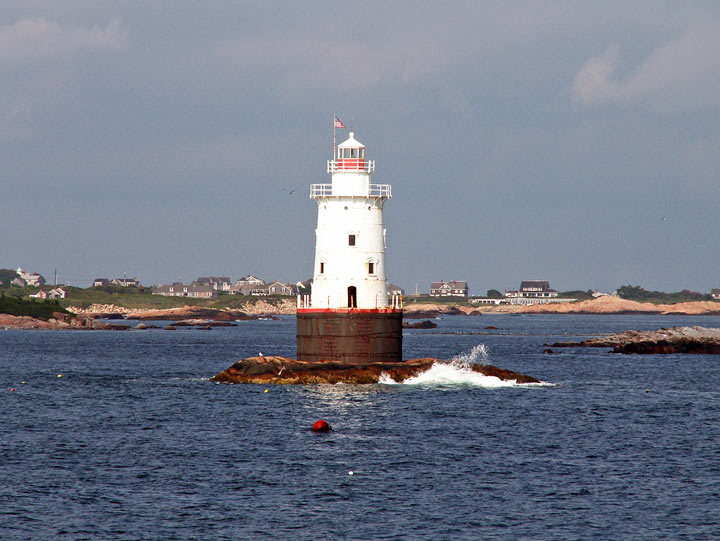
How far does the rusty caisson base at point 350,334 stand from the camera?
A: 55938 mm

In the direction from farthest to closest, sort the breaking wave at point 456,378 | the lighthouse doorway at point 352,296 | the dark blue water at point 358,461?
1. the breaking wave at point 456,378
2. the lighthouse doorway at point 352,296
3. the dark blue water at point 358,461

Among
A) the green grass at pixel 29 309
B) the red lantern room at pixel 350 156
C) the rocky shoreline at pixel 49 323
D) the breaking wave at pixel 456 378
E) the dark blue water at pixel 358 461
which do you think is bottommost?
the dark blue water at pixel 358 461

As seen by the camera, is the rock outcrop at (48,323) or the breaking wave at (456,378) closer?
the breaking wave at (456,378)

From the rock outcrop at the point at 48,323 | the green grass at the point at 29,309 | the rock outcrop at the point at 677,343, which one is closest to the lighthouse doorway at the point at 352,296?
the rock outcrop at the point at 677,343

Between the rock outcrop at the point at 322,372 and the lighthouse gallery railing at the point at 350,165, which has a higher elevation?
the lighthouse gallery railing at the point at 350,165

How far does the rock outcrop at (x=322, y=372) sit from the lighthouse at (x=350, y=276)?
115 centimetres

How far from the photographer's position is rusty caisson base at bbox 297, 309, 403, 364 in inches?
2202

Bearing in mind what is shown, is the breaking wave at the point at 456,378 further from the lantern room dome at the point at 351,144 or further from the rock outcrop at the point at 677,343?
the rock outcrop at the point at 677,343

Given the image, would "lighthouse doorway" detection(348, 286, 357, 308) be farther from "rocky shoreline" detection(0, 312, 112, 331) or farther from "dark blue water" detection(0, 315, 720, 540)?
"rocky shoreline" detection(0, 312, 112, 331)

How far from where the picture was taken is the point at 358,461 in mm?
37156

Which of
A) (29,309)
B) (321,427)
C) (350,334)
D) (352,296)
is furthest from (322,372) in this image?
(29,309)

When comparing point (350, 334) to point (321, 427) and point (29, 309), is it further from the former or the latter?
point (29, 309)

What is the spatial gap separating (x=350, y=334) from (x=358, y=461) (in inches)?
760

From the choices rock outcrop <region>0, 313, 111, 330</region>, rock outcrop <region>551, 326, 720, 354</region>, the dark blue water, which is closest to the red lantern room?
the dark blue water
